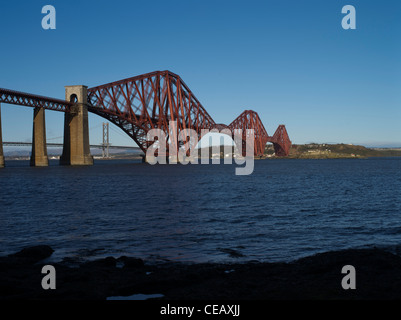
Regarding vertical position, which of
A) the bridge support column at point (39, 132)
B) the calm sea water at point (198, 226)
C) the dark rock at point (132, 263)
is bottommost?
the calm sea water at point (198, 226)

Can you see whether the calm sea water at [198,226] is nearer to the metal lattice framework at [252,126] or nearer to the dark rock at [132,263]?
the dark rock at [132,263]

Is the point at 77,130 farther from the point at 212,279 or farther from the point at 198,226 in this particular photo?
the point at 212,279

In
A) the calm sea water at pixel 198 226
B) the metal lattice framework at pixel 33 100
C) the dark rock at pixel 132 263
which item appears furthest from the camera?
the metal lattice framework at pixel 33 100

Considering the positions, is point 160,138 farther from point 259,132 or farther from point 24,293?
point 24,293

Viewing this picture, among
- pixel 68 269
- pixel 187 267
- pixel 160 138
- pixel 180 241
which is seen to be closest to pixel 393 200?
pixel 180 241

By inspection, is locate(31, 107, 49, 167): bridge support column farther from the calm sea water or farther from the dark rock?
the dark rock

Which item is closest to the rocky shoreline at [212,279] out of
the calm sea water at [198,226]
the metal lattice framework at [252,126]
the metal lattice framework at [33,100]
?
the calm sea water at [198,226]

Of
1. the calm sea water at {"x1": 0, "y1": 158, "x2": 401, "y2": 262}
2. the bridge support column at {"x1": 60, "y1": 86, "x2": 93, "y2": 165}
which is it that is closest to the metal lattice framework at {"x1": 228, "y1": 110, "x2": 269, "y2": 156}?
the bridge support column at {"x1": 60, "y1": 86, "x2": 93, "y2": 165}
